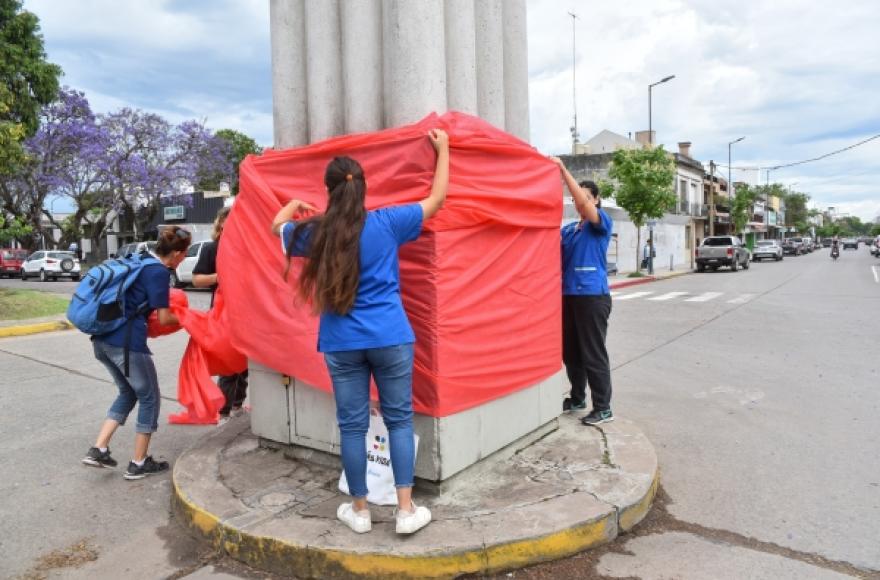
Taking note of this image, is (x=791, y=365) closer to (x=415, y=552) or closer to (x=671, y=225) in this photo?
(x=415, y=552)

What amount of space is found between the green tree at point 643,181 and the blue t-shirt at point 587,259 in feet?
73.9

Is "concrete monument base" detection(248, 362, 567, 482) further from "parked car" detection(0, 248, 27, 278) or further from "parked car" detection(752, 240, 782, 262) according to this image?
"parked car" detection(752, 240, 782, 262)

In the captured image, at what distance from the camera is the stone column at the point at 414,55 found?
11.6 ft

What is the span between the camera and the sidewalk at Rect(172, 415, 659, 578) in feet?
9.30

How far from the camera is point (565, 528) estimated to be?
3008mm

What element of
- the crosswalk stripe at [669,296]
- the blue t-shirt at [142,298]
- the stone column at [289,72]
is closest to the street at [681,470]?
the blue t-shirt at [142,298]

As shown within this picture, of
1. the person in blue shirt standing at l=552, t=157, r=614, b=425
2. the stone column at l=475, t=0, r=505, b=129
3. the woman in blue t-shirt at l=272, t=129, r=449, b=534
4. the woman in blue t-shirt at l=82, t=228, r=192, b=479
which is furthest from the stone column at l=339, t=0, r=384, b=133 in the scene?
the person in blue shirt standing at l=552, t=157, r=614, b=425

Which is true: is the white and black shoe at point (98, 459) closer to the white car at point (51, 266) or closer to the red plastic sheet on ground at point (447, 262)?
the red plastic sheet on ground at point (447, 262)

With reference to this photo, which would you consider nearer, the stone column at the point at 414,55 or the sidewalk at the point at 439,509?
the sidewalk at the point at 439,509

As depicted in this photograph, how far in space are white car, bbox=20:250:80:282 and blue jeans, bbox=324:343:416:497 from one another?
32.1m

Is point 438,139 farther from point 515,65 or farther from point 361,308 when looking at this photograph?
point 515,65

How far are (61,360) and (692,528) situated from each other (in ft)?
27.0

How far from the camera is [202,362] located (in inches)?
166

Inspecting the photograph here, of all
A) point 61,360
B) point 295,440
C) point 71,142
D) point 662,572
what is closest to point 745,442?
point 662,572
